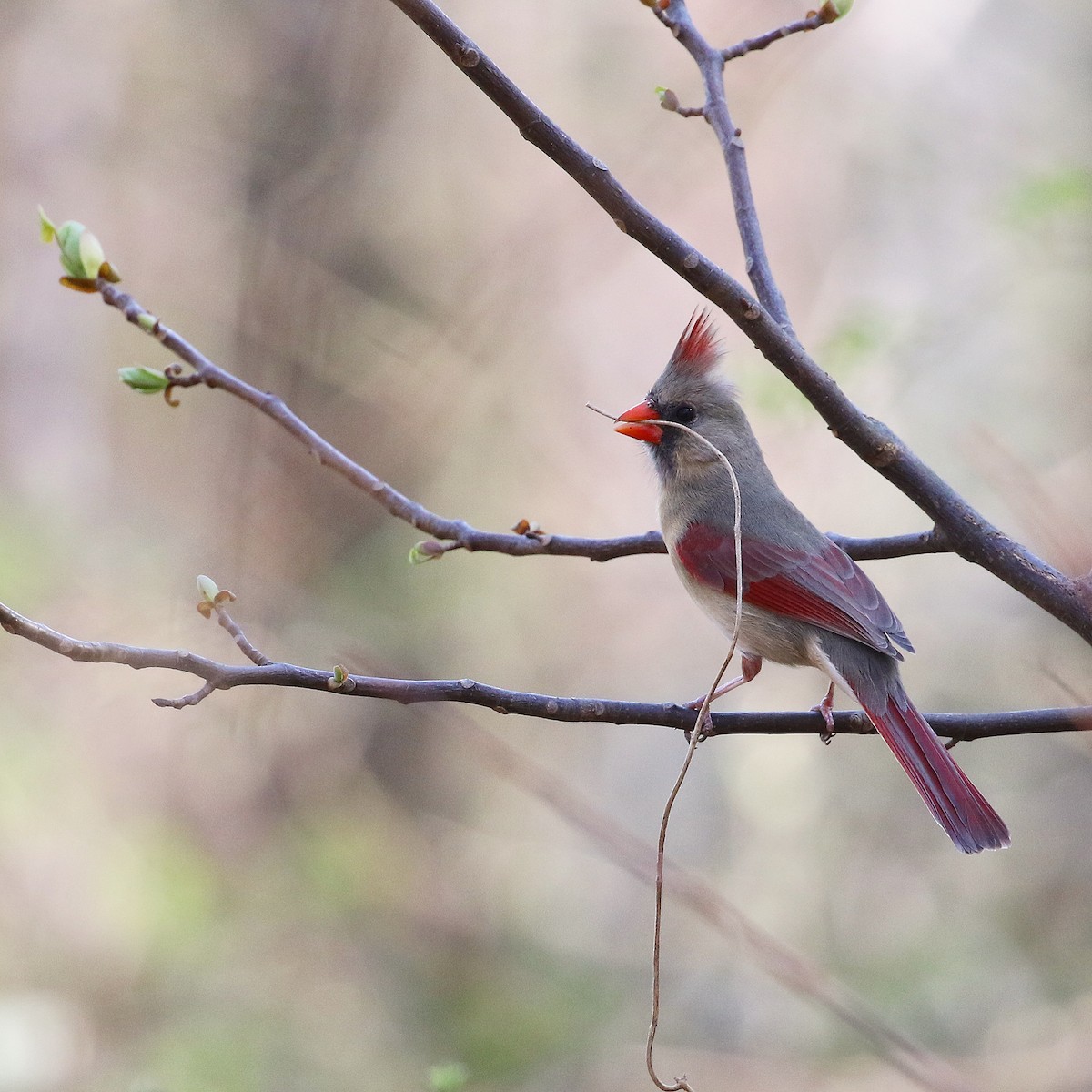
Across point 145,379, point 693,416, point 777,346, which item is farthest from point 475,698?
point 693,416

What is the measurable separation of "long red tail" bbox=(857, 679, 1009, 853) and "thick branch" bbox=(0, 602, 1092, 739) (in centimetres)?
11

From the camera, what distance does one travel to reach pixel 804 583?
104 inches

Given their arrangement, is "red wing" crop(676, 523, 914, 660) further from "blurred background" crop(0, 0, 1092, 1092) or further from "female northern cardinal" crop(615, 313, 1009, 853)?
"blurred background" crop(0, 0, 1092, 1092)

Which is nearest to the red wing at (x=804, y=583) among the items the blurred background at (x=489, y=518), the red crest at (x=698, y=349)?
the red crest at (x=698, y=349)

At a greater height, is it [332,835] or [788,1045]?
[332,835]

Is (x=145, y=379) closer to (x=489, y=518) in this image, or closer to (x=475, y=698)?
(x=475, y=698)

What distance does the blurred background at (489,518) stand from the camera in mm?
4699

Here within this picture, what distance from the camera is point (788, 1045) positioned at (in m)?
4.81

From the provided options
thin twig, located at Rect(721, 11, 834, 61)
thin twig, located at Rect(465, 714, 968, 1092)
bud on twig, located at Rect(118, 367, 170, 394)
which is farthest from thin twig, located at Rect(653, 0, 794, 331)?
bud on twig, located at Rect(118, 367, 170, 394)

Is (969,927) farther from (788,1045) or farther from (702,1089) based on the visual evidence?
(702,1089)

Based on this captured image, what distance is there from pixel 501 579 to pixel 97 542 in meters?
1.91

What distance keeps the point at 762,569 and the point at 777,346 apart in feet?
3.97

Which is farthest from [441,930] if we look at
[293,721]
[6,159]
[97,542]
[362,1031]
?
[6,159]

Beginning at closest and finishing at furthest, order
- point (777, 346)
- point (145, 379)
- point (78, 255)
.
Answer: point (777, 346), point (78, 255), point (145, 379)
